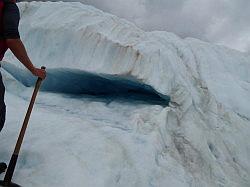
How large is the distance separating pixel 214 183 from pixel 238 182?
636 mm

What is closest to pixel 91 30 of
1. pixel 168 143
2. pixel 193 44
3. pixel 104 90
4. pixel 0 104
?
pixel 104 90

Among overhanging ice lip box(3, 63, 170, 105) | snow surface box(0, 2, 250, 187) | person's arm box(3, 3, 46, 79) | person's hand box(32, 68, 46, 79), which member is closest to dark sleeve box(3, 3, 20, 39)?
person's arm box(3, 3, 46, 79)

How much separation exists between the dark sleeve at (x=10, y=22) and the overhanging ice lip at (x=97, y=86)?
2907 mm

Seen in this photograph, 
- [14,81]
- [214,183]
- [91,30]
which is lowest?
[14,81]

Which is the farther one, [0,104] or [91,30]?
[91,30]

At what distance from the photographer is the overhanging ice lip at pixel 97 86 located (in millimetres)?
6297

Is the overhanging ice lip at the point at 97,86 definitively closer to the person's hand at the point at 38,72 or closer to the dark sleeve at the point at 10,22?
the person's hand at the point at 38,72

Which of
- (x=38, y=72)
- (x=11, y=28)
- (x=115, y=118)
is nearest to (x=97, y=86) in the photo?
(x=115, y=118)

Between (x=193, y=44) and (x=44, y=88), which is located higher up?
(x=193, y=44)

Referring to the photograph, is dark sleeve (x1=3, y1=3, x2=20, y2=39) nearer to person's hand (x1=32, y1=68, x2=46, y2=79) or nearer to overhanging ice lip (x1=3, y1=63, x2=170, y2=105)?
person's hand (x1=32, y1=68, x2=46, y2=79)

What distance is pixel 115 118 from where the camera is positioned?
5.57 meters

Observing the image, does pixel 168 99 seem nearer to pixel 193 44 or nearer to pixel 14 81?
pixel 14 81

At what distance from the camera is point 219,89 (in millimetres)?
8789

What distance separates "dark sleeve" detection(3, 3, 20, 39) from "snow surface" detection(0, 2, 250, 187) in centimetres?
120
